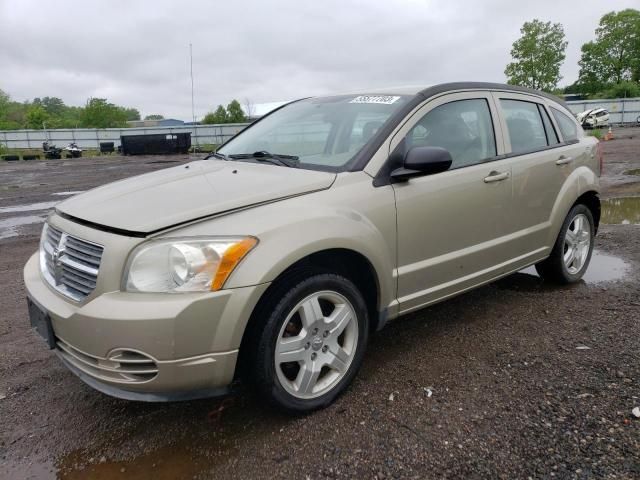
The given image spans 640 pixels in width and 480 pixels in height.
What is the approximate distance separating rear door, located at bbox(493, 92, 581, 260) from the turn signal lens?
2.16 meters

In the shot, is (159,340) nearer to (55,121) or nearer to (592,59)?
(592,59)

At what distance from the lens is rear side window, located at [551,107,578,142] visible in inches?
170

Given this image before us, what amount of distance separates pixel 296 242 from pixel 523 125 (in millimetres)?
2468

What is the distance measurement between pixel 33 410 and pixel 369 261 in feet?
6.75

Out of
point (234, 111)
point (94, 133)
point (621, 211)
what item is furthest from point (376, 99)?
point (234, 111)

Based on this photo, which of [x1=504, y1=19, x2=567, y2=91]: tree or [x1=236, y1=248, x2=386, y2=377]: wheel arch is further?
[x1=504, y1=19, x2=567, y2=91]: tree

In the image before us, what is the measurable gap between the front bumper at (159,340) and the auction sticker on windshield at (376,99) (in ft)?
5.47

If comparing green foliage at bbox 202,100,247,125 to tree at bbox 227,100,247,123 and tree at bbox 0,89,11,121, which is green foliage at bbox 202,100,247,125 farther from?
tree at bbox 0,89,11,121

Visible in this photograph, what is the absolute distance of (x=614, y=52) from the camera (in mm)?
66062

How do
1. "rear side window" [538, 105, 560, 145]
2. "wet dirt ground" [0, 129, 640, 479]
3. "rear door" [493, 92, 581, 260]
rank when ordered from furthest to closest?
"rear side window" [538, 105, 560, 145] → "rear door" [493, 92, 581, 260] → "wet dirt ground" [0, 129, 640, 479]

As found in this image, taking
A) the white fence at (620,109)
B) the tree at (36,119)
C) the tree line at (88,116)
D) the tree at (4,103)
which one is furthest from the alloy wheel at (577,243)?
the tree at (4,103)

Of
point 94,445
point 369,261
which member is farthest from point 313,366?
point 94,445

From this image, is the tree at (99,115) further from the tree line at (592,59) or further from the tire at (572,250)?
the tire at (572,250)

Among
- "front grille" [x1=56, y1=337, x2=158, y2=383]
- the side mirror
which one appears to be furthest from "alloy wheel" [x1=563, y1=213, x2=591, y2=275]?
"front grille" [x1=56, y1=337, x2=158, y2=383]
